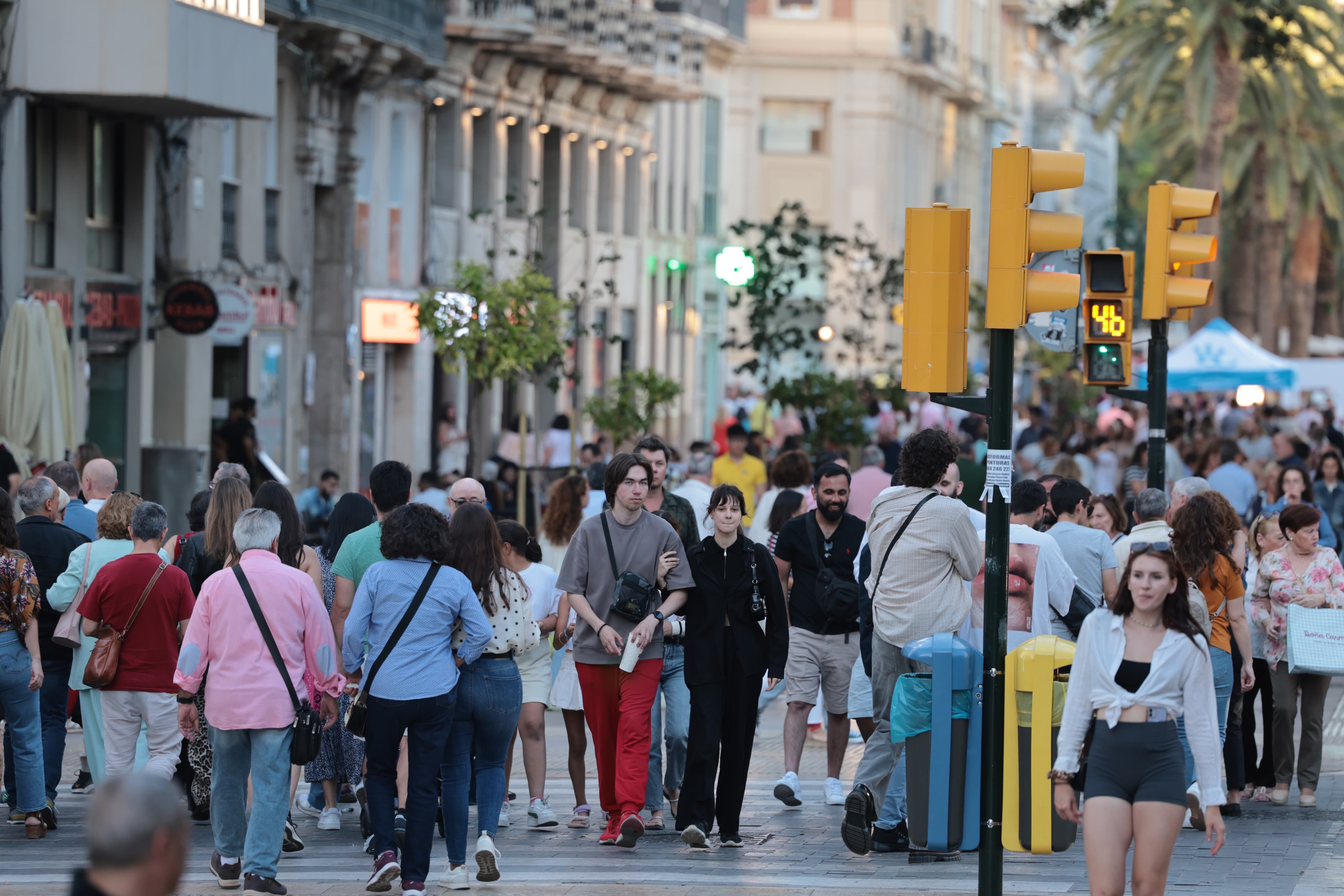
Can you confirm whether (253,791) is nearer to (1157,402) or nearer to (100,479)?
(100,479)

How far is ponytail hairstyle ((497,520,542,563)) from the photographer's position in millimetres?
10844

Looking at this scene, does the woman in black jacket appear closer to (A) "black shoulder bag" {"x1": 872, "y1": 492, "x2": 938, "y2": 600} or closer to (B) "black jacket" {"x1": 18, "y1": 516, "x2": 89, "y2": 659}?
(A) "black shoulder bag" {"x1": 872, "y1": 492, "x2": 938, "y2": 600}

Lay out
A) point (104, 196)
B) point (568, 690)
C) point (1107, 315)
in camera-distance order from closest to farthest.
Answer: point (568, 690) → point (1107, 315) → point (104, 196)

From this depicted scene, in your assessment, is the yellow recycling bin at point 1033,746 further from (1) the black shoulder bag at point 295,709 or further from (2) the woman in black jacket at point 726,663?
(1) the black shoulder bag at point 295,709

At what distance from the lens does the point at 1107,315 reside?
14094 mm

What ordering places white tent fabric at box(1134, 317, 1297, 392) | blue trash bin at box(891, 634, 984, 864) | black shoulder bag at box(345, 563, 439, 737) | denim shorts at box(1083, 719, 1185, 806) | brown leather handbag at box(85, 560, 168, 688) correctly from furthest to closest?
white tent fabric at box(1134, 317, 1297, 392)
brown leather handbag at box(85, 560, 168, 688)
blue trash bin at box(891, 634, 984, 864)
black shoulder bag at box(345, 563, 439, 737)
denim shorts at box(1083, 719, 1185, 806)

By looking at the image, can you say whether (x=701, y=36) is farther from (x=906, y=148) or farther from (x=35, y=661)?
(x=35, y=661)

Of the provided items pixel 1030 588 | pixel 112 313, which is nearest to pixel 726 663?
pixel 1030 588

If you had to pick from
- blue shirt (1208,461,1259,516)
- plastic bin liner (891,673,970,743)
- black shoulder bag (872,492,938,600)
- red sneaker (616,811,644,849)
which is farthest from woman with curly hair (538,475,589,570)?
blue shirt (1208,461,1259,516)

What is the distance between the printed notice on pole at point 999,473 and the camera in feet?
27.8

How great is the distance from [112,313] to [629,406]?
21.9 ft

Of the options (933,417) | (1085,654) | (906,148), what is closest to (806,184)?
(906,148)

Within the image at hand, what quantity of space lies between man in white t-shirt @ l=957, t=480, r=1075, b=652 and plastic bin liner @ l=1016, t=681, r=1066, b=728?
3.40 feet

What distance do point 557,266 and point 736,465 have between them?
20.4m
